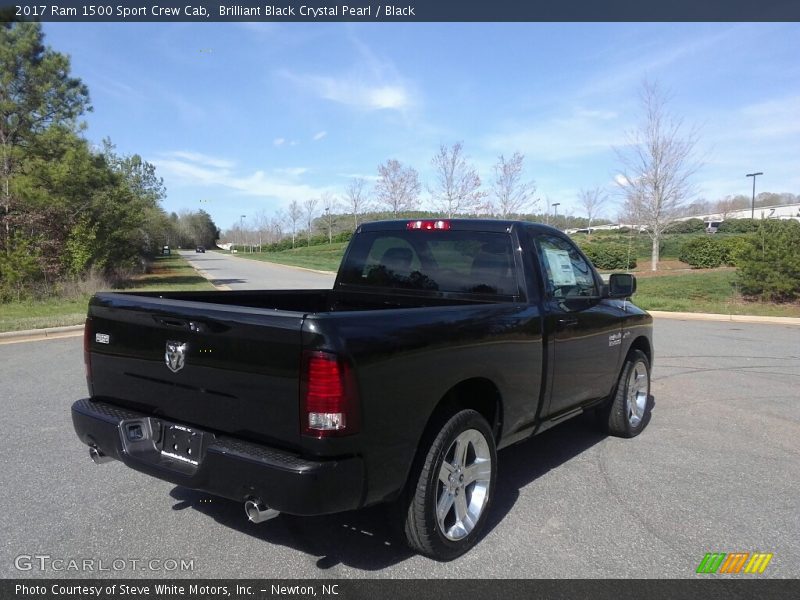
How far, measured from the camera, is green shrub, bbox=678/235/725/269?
91.6ft

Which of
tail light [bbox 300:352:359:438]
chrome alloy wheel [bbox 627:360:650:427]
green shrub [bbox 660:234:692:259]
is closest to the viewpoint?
tail light [bbox 300:352:359:438]

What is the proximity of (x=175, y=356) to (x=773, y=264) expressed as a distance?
58.2 feet

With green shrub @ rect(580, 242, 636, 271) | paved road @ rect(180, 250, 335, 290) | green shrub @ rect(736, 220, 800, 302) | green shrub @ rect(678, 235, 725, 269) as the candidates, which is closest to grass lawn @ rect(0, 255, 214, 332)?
paved road @ rect(180, 250, 335, 290)

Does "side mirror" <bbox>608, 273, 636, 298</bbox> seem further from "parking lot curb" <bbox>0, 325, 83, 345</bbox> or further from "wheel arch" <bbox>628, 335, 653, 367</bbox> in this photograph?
"parking lot curb" <bbox>0, 325, 83, 345</bbox>

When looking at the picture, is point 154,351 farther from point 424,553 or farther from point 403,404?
point 424,553

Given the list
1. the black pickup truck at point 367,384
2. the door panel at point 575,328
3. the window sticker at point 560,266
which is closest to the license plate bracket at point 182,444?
the black pickup truck at point 367,384

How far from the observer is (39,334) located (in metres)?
11.1

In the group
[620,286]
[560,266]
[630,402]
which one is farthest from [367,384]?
[630,402]

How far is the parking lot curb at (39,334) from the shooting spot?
10602mm

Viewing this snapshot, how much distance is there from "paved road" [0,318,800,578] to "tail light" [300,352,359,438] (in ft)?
3.10

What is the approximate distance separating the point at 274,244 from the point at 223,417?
317 ft

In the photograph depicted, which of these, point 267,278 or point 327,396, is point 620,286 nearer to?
point 327,396

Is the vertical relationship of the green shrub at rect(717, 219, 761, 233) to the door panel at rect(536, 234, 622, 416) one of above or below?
above

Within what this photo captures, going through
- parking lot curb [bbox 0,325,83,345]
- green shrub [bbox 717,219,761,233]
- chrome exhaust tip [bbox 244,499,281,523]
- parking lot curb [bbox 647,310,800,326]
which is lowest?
parking lot curb [bbox 647,310,800,326]
